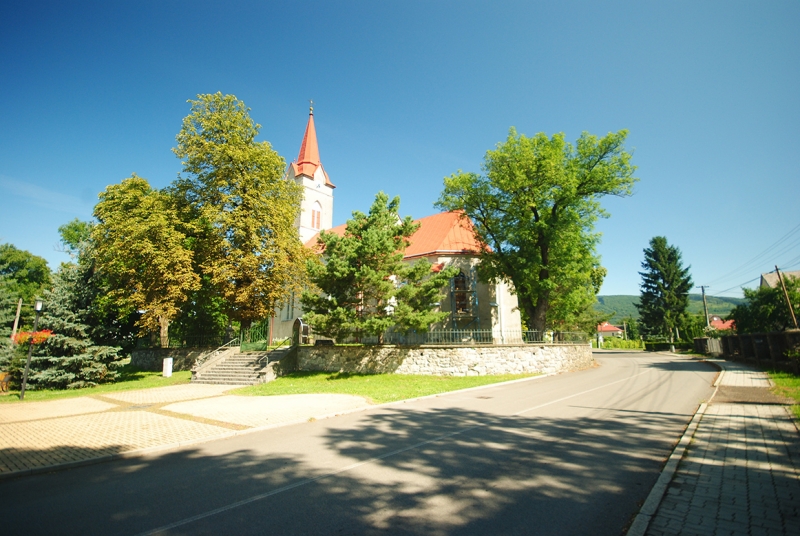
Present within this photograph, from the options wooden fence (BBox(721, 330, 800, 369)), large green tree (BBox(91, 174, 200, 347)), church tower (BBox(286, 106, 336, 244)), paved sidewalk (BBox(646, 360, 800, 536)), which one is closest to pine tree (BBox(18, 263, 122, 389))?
large green tree (BBox(91, 174, 200, 347))

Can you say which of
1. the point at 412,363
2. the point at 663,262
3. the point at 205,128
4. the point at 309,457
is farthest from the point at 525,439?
the point at 663,262

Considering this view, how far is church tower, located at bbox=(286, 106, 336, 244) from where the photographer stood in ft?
136

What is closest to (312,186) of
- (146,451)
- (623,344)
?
(146,451)

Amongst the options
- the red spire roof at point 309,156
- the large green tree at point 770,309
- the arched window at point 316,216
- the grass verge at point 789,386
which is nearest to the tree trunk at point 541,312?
the grass verge at point 789,386

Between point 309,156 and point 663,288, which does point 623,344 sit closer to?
point 663,288

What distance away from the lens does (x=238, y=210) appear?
22.2 meters

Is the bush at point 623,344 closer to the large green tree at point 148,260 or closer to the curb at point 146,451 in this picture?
the curb at point 146,451

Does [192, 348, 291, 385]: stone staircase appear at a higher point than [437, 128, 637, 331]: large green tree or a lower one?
lower

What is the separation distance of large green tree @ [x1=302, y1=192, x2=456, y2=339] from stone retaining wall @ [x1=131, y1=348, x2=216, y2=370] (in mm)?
11755

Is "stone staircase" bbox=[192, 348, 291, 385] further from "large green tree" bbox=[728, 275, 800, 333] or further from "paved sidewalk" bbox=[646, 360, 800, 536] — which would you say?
"large green tree" bbox=[728, 275, 800, 333]

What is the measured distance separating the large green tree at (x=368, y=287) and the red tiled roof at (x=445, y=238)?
7321 mm

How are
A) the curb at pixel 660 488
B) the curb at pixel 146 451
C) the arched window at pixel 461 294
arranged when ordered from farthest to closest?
the arched window at pixel 461 294 → the curb at pixel 146 451 → the curb at pixel 660 488

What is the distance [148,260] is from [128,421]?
1385cm

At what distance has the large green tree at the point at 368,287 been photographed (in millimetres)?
17625
